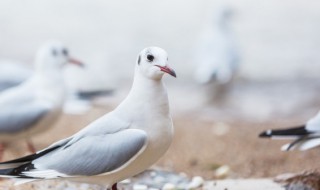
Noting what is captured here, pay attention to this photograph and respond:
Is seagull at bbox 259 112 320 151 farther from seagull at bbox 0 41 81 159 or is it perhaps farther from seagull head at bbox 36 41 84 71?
seagull head at bbox 36 41 84 71

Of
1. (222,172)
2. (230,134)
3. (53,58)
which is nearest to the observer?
(222,172)

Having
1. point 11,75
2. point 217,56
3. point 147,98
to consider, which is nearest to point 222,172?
point 147,98

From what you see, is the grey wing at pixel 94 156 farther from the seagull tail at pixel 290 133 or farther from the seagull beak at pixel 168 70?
the seagull tail at pixel 290 133

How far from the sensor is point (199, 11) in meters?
12.2

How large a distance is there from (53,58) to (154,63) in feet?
6.45

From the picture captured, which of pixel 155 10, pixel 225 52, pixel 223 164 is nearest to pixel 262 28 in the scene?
pixel 155 10

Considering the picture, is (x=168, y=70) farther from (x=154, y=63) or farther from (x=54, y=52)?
(x=54, y=52)

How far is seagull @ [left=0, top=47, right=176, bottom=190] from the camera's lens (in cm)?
310

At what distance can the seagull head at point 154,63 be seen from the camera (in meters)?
3.11

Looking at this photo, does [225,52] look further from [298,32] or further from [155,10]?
[155,10]

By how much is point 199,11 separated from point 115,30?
150cm

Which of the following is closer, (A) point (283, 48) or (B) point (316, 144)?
(B) point (316, 144)

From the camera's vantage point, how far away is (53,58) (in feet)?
16.4

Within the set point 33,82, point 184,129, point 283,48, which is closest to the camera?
point 33,82
